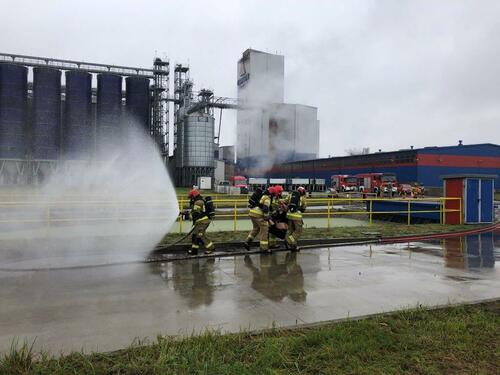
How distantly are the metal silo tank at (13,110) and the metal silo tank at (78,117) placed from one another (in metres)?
4.43

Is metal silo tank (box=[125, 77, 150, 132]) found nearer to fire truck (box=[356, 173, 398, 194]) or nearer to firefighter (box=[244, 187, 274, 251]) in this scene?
fire truck (box=[356, 173, 398, 194])

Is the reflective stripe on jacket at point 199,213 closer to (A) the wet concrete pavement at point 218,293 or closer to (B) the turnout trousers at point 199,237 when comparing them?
(B) the turnout trousers at point 199,237

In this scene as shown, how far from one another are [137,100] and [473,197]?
44.6m

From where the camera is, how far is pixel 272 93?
26953 millimetres

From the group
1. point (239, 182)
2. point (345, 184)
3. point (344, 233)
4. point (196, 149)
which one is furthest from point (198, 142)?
point (344, 233)

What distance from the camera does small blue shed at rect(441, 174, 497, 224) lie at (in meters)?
14.9

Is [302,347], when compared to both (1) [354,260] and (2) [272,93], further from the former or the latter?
(2) [272,93]

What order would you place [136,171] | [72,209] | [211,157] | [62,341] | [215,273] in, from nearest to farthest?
[62,341]
[215,273]
[72,209]
[136,171]
[211,157]

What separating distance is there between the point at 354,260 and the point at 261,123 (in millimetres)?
21140

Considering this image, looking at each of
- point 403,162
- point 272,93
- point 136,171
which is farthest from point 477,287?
point 403,162

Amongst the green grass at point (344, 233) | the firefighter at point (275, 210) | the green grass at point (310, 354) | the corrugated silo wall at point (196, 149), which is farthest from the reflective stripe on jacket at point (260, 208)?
the corrugated silo wall at point (196, 149)

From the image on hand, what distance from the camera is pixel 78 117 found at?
154 feet

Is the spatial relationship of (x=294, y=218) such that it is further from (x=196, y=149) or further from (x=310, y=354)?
(x=196, y=149)

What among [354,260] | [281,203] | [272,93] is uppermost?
[272,93]
